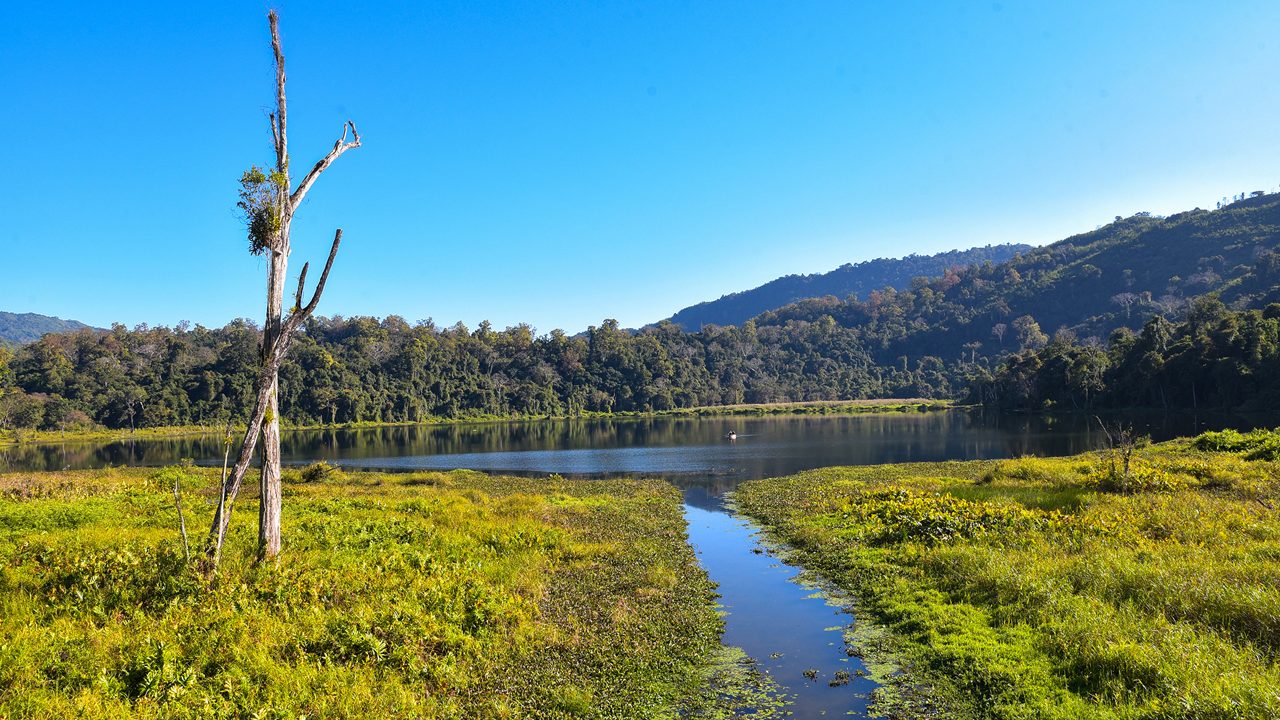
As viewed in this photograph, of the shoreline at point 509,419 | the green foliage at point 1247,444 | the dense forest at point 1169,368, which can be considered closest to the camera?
the green foliage at point 1247,444

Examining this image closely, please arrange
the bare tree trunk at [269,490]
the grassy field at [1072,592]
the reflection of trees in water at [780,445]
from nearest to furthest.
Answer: the grassy field at [1072,592] < the bare tree trunk at [269,490] < the reflection of trees in water at [780,445]

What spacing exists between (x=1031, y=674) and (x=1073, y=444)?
56.7 m

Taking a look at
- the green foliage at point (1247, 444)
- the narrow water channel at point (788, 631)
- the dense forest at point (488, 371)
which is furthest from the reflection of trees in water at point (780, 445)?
the narrow water channel at point (788, 631)

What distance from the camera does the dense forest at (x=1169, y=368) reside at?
7881cm

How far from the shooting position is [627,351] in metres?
194

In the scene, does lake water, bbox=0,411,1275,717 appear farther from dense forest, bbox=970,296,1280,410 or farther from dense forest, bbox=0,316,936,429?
dense forest, bbox=0,316,936,429

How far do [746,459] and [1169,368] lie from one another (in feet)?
213

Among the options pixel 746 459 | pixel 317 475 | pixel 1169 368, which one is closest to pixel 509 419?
pixel 746 459

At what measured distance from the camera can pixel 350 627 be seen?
37.9 ft

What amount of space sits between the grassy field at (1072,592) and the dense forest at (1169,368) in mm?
66950

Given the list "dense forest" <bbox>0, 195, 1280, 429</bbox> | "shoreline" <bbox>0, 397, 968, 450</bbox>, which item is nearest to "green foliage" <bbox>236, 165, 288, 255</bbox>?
"dense forest" <bbox>0, 195, 1280, 429</bbox>

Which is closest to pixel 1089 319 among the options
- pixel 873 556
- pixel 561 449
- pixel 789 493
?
pixel 561 449

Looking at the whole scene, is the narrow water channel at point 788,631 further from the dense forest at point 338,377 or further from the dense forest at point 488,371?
the dense forest at point 338,377

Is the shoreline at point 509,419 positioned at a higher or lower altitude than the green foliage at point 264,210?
lower
